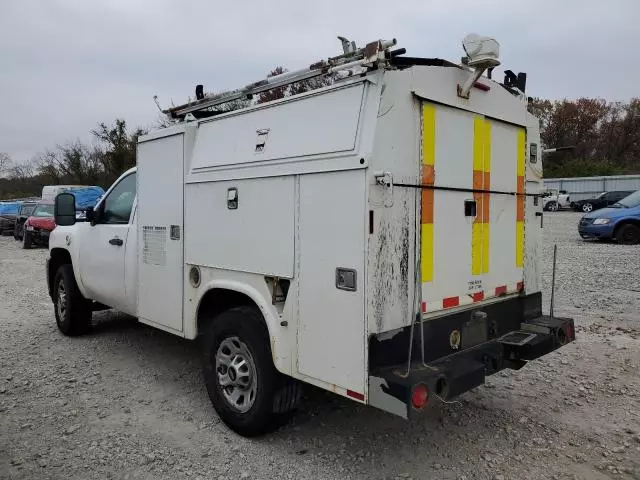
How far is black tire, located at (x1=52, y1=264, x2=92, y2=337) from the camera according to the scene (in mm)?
6539

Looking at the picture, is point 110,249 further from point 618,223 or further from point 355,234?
point 618,223

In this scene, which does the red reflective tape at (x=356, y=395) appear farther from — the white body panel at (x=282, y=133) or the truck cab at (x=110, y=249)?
the truck cab at (x=110, y=249)

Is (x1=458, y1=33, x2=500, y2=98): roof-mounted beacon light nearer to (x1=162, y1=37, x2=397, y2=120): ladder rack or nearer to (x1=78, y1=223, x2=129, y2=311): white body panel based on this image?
(x1=162, y1=37, x2=397, y2=120): ladder rack

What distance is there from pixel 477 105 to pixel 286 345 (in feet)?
7.13

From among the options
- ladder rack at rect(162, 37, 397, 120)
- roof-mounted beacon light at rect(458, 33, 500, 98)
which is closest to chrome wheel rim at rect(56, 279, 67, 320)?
ladder rack at rect(162, 37, 397, 120)

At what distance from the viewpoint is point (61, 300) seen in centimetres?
687

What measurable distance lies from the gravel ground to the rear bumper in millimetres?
617

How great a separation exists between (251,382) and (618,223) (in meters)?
14.5

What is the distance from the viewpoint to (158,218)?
4738 millimetres

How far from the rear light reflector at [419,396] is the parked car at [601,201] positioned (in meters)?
30.8

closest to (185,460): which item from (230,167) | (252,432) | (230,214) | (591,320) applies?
(252,432)

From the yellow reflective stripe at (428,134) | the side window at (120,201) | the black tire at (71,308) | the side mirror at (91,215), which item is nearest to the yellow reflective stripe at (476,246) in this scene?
the yellow reflective stripe at (428,134)

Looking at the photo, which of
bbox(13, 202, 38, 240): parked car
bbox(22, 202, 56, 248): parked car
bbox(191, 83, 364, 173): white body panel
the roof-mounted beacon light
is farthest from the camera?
bbox(13, 202, 38, 240): parked car

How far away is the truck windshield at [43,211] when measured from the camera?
2126 cm
